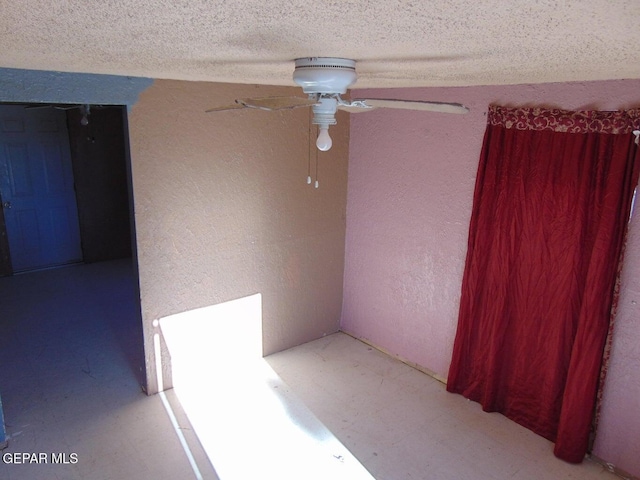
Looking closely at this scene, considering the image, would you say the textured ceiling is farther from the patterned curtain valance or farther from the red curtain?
the red curtain

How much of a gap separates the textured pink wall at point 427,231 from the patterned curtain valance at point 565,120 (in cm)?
5

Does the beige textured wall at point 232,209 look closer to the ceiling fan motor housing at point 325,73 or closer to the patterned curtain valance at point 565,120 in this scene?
the patterned curtain valance at point 565,120

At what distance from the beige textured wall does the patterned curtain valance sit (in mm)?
1354

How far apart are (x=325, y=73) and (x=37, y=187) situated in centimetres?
471

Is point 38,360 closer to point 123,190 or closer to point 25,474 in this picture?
point 25,474

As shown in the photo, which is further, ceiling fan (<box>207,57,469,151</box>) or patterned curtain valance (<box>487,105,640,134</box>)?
patterned curtain valance (<box>487,105,640,134</box>)

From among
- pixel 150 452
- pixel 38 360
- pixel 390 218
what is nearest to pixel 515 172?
pixel 390 218

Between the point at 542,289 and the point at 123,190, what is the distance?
15.8 feet

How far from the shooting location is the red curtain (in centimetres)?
241

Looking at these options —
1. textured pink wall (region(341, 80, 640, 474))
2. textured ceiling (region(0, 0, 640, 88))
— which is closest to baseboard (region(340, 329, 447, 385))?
textured pink wall (region(341, 80, 640, 474))

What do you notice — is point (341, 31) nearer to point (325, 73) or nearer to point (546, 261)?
point (325, 73)

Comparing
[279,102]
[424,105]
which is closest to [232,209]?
[279,102]

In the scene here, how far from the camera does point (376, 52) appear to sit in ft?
4.36

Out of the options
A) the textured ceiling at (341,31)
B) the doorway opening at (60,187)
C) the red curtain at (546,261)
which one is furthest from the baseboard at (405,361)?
the doorway opening at (60,187)
